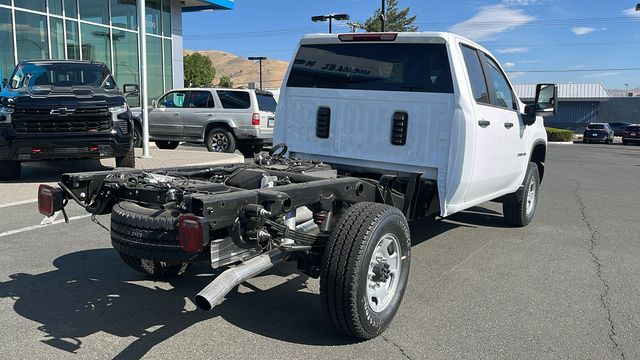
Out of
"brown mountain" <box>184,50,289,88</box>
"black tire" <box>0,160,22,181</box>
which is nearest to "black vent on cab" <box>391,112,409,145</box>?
"black tire" <box>0,160,22,181</box>

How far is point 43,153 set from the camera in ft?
30.5

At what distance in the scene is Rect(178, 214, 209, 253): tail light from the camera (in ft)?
9.77

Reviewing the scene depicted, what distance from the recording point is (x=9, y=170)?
391 inches

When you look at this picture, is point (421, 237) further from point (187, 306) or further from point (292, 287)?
point (187, 306)

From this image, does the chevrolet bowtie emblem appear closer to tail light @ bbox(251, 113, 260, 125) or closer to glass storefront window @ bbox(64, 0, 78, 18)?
tail light @ bbox(251, 113, 260, 125)

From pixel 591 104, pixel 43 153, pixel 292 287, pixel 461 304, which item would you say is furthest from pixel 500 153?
pixel 591 104

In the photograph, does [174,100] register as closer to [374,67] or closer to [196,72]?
[374,67]

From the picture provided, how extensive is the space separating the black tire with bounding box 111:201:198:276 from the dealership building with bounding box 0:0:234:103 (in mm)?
11208

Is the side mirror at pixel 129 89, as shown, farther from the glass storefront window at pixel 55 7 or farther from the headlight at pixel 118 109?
the glass storefront window at pixel 55 7

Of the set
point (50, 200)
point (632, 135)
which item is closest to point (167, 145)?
point (50, 200)

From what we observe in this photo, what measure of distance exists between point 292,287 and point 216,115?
11.6 m

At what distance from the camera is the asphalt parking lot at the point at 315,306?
3.61 meters

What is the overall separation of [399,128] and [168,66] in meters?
20.8

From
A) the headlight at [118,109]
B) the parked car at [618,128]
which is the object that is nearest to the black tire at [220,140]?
the headlight at [118,109]
